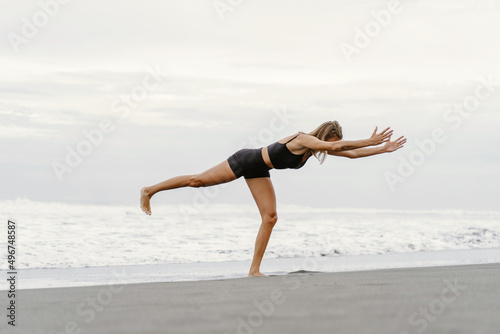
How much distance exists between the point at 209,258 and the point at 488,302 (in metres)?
8.66

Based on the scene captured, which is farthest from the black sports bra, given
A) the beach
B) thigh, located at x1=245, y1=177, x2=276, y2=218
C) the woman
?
the beach

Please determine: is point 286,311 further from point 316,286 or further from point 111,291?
point 111,291

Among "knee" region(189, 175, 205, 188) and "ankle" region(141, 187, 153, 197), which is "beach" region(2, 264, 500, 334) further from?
"ankle" region(141, 187, 153, 197)

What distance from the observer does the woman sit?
6.59 m

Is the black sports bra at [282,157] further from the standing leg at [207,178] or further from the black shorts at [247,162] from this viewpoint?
the standing leg at [207,178]

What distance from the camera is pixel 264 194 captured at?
7160mm

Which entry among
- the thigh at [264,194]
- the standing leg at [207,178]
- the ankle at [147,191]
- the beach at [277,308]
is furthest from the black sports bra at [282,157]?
the beach at [277,308]

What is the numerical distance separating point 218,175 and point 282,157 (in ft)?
2.45

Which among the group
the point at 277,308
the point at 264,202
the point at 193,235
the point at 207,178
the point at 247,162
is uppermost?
the point at 247,162

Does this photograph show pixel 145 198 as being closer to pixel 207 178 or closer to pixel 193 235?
pixel 207 178

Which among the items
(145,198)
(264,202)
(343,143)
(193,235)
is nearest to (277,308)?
(343,143)

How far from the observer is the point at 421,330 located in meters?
2.90

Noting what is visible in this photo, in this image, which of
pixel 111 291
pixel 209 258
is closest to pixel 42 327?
pixel 111 291

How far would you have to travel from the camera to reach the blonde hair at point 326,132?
6.73m
